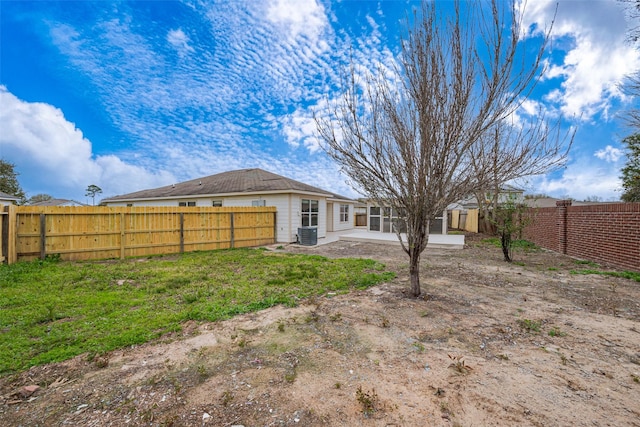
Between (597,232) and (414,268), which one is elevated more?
(597,232)

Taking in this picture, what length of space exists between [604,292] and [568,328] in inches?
100

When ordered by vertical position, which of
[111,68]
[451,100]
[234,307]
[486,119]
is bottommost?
[234,307]

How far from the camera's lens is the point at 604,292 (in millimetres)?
4883

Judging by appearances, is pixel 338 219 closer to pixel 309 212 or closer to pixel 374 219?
pixel 374 219

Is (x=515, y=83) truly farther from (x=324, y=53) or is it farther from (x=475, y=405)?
(x=324, y=53)

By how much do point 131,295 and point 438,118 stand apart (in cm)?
583

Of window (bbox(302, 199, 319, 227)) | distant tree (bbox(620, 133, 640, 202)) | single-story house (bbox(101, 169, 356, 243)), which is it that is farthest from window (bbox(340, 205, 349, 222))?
distant tree (bbox(620, 133, 640, 202))

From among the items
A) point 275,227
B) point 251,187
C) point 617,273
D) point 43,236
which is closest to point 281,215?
point 275,227

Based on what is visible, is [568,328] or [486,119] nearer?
[568,328]

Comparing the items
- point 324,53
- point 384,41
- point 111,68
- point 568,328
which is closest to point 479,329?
point 568,328

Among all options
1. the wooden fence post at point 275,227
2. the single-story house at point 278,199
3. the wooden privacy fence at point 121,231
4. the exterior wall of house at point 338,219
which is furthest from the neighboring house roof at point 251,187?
the exterior wall of house at point 338,219

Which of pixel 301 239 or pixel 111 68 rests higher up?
pixel 111 68

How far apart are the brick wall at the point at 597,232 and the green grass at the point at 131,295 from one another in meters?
6.09

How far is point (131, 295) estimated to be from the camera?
15.6 feet
